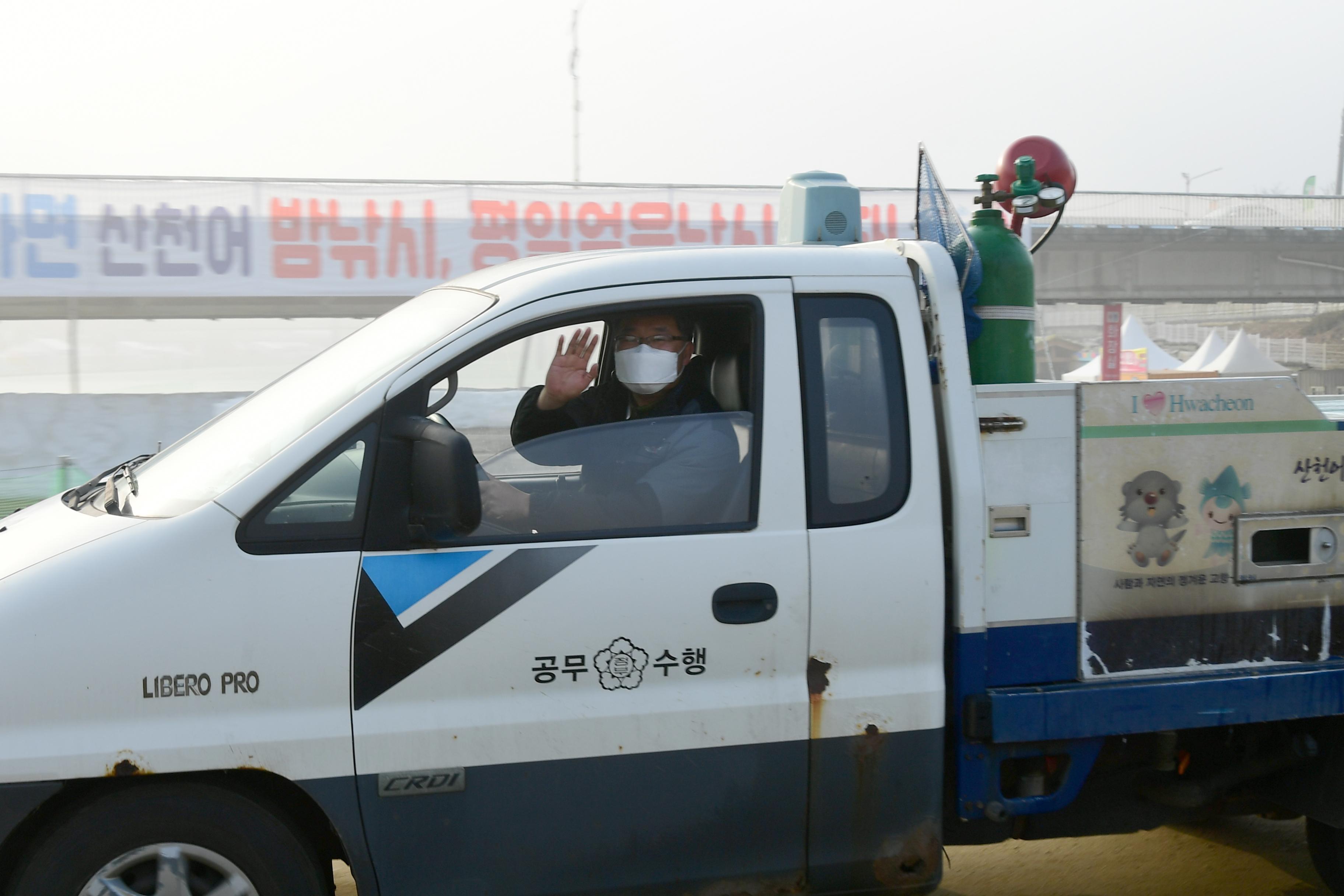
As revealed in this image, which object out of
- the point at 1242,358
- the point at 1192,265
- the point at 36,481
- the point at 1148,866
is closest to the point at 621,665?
the point at 1148,866

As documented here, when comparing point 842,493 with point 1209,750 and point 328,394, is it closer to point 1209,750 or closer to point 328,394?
point 328,394

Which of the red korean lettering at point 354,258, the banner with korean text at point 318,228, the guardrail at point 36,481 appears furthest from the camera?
the red korean lettering at point 354,258

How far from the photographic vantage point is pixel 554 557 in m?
2.81

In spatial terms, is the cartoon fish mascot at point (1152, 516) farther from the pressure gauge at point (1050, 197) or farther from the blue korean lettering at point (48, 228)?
the blue korean lettering at point (48, 228)

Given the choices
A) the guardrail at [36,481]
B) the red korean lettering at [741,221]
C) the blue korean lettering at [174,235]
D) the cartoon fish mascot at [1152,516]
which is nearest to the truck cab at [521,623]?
the cartoon fish mascot at [1152,516]

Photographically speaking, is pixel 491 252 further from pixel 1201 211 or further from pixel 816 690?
pixel 1201 211

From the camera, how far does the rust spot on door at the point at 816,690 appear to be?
9.65ft

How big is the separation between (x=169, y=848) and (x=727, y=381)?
183cm

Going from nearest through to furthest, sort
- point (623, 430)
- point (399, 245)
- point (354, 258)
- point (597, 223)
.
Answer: point (623, 430) → point (354, 258) → point (399, 245) → point (597, 223)

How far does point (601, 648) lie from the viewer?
282 cm

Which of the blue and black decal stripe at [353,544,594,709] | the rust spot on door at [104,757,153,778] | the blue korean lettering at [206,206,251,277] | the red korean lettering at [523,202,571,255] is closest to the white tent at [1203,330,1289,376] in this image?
the red korean lettering at [523,202,571,255]

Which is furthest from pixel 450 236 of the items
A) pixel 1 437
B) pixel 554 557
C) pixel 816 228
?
pixel 554 557

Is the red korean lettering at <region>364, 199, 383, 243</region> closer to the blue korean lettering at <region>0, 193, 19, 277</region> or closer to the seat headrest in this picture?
the blue korean lettering at <region>0, 193, 19, 277</region>

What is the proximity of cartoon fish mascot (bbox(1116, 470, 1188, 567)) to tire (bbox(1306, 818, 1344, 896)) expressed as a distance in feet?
4.25
